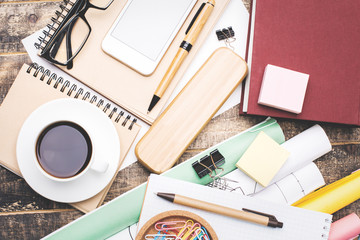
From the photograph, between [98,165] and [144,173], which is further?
[144,173]

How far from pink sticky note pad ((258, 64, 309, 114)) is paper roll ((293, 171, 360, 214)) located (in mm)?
201

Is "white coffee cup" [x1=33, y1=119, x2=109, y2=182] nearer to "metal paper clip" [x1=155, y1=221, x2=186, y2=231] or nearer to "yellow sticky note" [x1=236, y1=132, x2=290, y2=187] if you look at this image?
"metal paper clip" [x1=155, y1=221, x2=186, y2=231]

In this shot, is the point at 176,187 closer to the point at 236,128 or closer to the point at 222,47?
the point at 236,128

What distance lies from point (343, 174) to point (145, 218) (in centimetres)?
50

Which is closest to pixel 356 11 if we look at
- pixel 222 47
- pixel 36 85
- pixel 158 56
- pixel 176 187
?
pixel 222 47

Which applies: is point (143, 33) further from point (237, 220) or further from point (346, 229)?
point (346, 229)

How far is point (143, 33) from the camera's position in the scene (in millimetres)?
723

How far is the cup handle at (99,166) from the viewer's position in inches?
24.1

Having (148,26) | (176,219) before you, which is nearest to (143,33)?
(148,26)

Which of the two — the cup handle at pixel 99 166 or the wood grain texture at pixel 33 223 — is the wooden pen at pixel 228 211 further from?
the wood grain texture at pixel 33 223

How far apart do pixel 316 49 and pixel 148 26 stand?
0.39m

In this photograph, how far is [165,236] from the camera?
2.18ft

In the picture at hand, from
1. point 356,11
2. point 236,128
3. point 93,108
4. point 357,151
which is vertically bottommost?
point 93,108

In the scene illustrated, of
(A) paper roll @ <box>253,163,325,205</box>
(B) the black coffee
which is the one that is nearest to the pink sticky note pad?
(A) paper roll @ <box>253,163,325,205</box>
